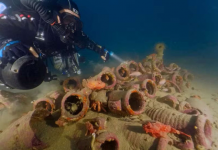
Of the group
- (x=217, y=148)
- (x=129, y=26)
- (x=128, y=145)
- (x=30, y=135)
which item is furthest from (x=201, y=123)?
(x=129, y=26)

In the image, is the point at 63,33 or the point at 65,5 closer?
the point at 63,33

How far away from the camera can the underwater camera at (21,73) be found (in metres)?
2.76

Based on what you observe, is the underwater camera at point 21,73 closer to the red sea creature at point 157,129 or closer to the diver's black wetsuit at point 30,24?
the diver's black wetsuit at point 30,24

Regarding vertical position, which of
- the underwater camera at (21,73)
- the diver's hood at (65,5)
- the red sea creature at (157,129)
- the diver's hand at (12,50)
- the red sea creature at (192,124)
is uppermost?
the diver's hood at (65,5)

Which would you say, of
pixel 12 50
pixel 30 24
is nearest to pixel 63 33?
pixel 30 24

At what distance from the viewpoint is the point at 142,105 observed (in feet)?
9.43

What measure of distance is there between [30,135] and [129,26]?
282 feet

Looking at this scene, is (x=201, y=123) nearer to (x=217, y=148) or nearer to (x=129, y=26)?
(x=217, y=148)

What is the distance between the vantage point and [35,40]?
4.20 metres

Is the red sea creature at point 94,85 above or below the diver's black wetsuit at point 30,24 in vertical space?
below

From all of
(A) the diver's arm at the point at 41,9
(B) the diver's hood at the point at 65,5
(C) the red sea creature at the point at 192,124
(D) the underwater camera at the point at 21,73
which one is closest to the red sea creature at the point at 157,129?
(C) the red sea creature at the point at 192,124

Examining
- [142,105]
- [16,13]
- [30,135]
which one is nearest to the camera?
[30,135]

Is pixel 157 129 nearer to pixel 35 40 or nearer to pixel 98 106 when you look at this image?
pixel 98 106

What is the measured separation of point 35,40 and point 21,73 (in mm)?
1741
